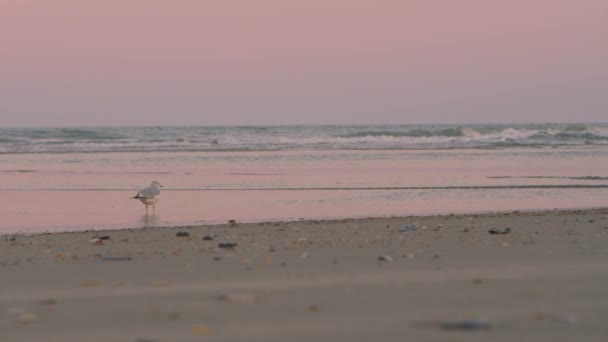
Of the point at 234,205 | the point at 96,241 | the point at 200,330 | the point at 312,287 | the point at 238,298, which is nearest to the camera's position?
the point at 200,330

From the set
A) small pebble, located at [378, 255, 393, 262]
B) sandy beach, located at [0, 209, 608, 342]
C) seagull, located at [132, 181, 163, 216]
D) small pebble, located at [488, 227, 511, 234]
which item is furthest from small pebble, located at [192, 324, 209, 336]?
seagull, located at [132, 181, 163, 216]

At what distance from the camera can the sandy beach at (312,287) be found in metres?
4.23

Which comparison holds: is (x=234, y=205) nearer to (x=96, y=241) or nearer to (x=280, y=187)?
(x=280, y=187)

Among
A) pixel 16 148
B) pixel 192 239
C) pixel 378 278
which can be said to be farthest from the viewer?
pixel 16 148

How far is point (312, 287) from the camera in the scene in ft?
17.5

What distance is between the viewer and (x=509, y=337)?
13.2 feet

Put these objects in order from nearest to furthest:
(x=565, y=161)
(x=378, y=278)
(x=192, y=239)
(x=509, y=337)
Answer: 1. (x=509, y=337)
2. (x=378, y=278)
3. (x=192, y=239)
4. (x=565, y=161)

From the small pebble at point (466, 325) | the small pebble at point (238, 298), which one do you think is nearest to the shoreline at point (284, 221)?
the small pebble at point (238, 298)

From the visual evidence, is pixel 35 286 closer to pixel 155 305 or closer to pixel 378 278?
pixel 155 305

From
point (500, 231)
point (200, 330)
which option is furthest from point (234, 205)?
point (200, 330)

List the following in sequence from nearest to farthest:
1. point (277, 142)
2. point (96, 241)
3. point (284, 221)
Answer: point (96, 241), point (284, 221), point (277, 142)

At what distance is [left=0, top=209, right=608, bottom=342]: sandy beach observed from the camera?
4.23m

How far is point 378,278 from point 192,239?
352cm

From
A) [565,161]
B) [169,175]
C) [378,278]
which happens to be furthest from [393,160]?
[378,278]
